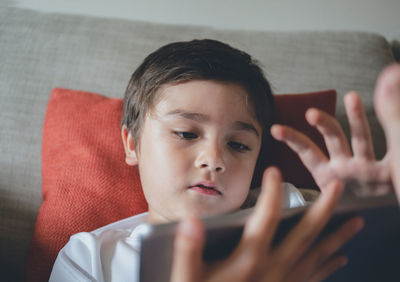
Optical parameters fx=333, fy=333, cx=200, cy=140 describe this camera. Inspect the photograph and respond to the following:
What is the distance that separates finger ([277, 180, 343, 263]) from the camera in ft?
1.35

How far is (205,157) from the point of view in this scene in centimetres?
71

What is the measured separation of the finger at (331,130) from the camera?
0.62 m

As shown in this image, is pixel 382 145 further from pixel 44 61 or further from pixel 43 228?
pixel 44 61

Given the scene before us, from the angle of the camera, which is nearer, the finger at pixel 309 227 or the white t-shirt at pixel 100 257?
the finger at pixel 309 227

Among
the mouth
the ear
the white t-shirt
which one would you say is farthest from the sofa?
the mouth

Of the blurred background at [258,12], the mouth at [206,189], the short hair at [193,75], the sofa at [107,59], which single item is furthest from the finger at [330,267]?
the blurred background at [258,12]

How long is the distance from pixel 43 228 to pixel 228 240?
2.12 ft

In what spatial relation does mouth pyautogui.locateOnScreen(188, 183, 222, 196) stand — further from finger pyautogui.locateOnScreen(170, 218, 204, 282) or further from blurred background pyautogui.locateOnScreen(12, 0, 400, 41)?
blurred background pyautogui.locateOnScreen(12, 0, 400, 41)

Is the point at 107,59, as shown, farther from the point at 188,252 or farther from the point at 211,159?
the point at 188,252

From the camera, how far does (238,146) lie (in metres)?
0.81

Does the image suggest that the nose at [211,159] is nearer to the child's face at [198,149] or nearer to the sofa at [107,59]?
the child's face at [198,149]

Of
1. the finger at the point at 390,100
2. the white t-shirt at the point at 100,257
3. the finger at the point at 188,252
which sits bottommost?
the white t-shirt at the point at 100,257

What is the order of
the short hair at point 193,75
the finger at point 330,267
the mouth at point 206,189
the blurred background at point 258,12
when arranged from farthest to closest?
the blurred background at point 258,12 < the short hair at point 193,75 < the mouth at point 206,189 < the finger at point 330,267

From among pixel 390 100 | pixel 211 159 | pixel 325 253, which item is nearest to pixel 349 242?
pixel 325 253
